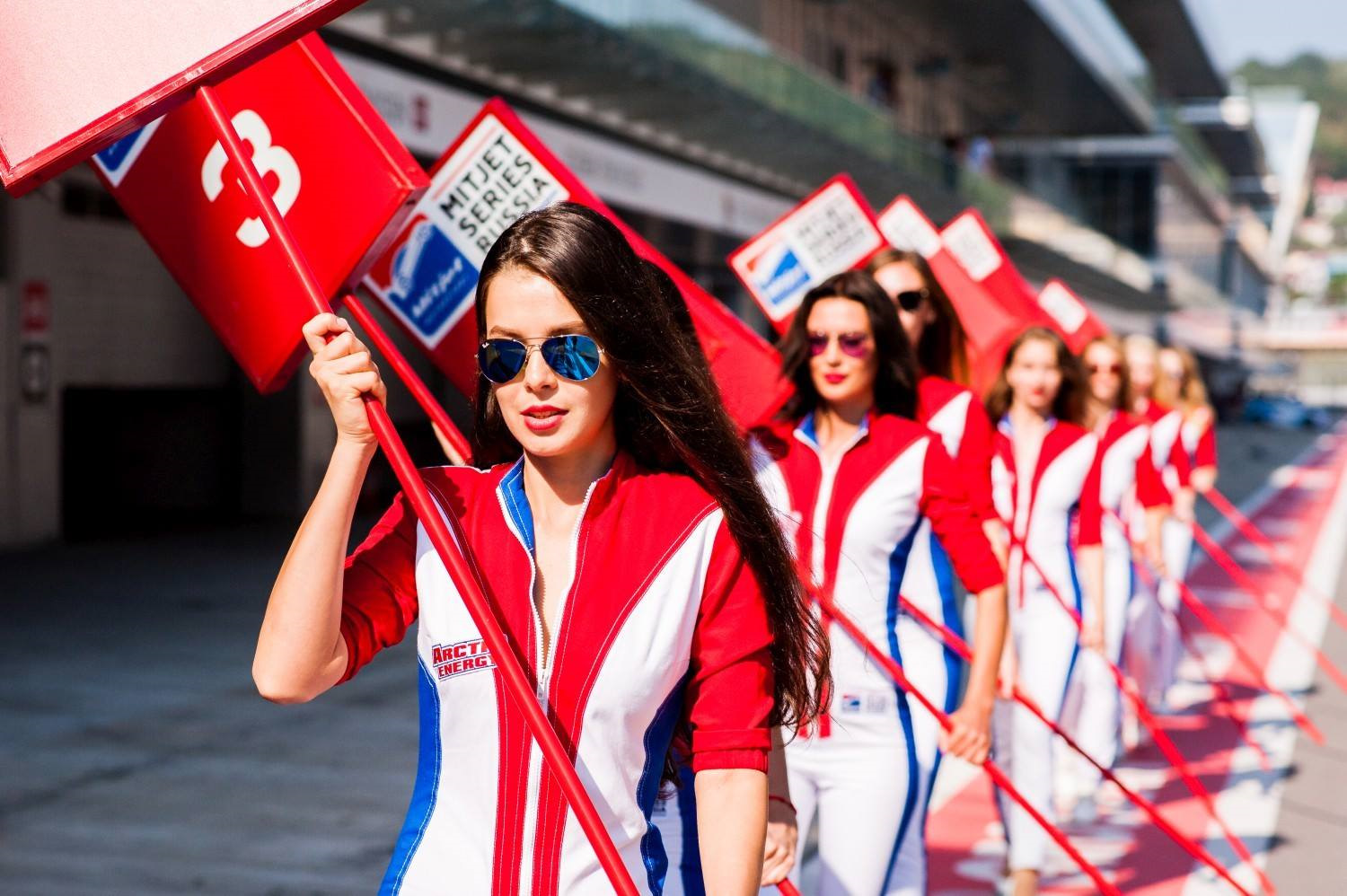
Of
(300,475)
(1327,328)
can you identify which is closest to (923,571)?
(300,475)

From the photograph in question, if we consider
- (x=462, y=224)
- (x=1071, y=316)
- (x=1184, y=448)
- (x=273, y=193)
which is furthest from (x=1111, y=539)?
(x=273, y=193)

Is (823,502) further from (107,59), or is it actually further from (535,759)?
(107,59)

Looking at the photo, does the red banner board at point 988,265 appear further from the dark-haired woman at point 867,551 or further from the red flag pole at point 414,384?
the red flag pole at point 414,384

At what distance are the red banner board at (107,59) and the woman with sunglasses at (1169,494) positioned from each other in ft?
26.5

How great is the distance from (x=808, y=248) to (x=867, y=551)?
2.37m

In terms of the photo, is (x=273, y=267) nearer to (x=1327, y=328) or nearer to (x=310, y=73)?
(x=310, y=73)

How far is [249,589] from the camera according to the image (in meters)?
13.9

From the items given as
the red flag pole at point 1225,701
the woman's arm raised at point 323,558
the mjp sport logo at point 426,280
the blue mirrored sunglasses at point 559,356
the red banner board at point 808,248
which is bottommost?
the red flag pole at point 1225,701

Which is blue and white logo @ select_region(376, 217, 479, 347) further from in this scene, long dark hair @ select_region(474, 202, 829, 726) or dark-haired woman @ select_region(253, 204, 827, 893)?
dark-haired woman @ select_region(253, 204, 827, 893)

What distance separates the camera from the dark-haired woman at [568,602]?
Answer: 2346 millimetres

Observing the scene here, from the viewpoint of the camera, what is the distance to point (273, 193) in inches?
138

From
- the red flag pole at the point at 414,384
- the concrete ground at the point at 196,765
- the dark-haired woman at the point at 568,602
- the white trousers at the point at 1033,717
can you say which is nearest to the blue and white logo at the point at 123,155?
the red flag pole at the point at 414,384

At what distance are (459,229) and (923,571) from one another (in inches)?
56.6

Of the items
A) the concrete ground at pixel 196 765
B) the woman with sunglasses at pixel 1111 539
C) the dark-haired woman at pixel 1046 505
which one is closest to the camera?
the concrete ground at pixel 196 765
